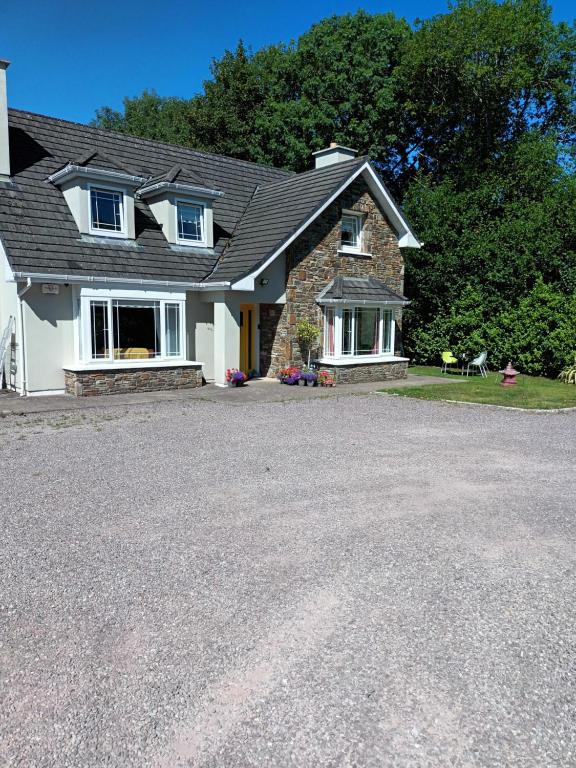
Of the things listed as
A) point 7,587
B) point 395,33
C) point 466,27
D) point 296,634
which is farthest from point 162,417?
point 395,33

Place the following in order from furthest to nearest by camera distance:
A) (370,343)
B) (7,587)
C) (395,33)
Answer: (395,33)
(370,343)
(7,587)

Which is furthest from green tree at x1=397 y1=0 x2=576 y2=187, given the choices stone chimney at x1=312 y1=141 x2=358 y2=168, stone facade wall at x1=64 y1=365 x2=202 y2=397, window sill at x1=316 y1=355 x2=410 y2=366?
stone facade wall at x1=64 y1=365 x2=202 y2=397

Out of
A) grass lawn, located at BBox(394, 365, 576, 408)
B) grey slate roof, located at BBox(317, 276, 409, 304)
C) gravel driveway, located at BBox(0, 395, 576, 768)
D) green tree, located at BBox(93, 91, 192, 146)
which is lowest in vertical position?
gravel driveway, located at BBox(0, 395, 576, 768)

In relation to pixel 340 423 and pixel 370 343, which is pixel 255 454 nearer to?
pixel 340 423

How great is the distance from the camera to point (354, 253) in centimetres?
1948

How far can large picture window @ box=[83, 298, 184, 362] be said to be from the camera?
14.8 meters

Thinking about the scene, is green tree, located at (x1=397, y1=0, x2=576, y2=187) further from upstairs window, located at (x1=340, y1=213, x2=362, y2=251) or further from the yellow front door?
the yellow front door

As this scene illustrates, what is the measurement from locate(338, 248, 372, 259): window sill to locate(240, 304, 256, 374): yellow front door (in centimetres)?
352

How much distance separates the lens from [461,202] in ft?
74.6

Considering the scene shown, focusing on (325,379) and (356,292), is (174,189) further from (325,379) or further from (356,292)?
(325,379)

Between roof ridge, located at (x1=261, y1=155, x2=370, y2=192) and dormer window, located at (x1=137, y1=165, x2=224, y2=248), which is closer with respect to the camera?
dormer window, located at (x1=137, y1=165, x2=224, y2=248)

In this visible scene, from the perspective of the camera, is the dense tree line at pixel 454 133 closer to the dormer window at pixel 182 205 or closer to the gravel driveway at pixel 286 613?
the dormer window at pixel 182 205

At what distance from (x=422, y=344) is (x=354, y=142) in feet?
46.1

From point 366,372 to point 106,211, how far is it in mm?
9079
